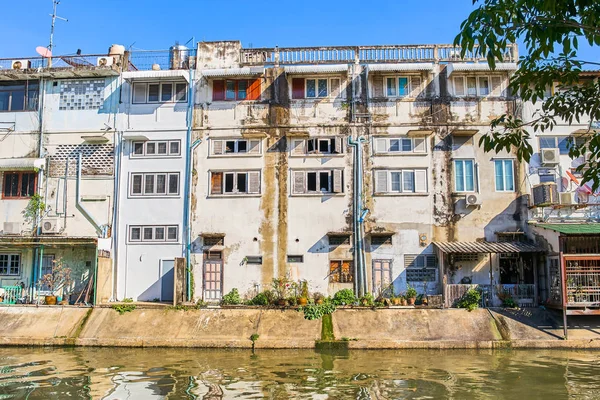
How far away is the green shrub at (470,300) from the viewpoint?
2039 centimetres

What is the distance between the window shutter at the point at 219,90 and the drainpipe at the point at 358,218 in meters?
6.30

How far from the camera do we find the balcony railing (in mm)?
24312

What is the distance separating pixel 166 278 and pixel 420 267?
36.8ft

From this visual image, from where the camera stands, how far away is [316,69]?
23.8 metres

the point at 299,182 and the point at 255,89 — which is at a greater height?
the point at 255,89

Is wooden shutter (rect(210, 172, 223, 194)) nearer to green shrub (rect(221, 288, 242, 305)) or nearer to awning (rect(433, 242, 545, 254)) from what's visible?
green shrub (rect(221, 288, 242, 305))

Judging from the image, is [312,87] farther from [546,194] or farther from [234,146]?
[546,194]

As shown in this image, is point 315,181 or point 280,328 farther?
point 315,181

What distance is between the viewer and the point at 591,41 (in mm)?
5207

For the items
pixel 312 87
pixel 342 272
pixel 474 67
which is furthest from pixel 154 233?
pixel 474 67

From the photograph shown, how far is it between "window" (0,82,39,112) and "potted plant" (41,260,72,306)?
7.75 metres

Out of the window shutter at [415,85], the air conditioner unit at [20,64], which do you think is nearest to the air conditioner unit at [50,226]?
the air conditioner unit at [20,64]

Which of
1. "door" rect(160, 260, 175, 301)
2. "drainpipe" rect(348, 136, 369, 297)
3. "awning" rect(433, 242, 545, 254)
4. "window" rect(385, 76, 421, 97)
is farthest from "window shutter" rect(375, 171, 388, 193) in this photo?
"door" rect(160, 260, 175, 301)

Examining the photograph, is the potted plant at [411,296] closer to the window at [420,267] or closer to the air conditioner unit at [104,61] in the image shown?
the window at [420,267]
